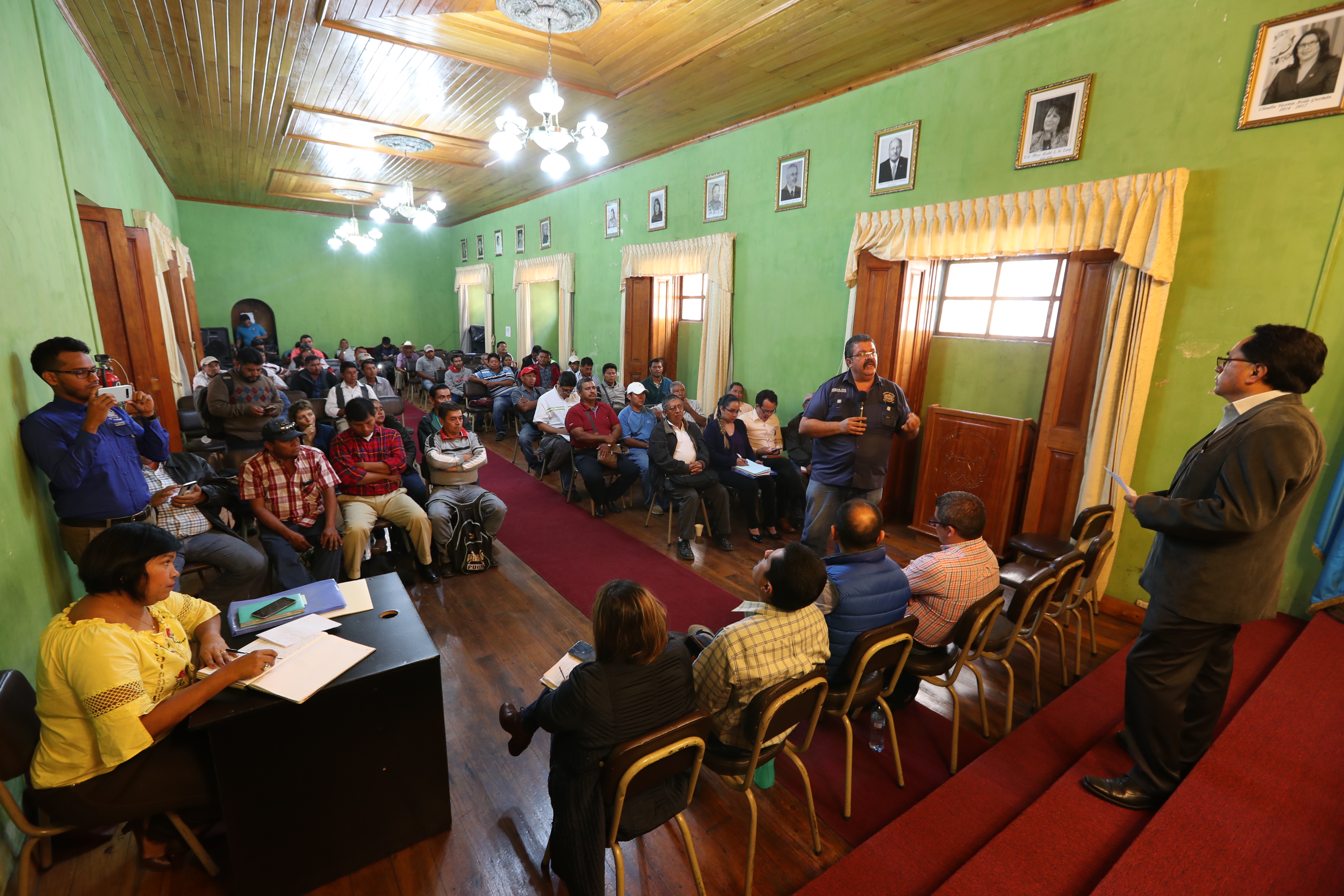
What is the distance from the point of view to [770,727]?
1.82 m

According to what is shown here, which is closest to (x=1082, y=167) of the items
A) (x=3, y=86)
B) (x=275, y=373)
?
(x=3, y=86)

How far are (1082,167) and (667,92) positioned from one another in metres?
3.38

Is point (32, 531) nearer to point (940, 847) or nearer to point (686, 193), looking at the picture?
point (940, 847)

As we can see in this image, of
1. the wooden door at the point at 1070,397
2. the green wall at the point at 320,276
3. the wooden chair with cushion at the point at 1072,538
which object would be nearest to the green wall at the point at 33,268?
the wooden chair with cushion at the point at 1072,538

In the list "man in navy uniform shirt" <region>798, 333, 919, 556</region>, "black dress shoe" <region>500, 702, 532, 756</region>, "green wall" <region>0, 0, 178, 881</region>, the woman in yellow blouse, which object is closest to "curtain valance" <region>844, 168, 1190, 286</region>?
"man in navy uniform shirt" <region>798, 333, 919, 556</region>

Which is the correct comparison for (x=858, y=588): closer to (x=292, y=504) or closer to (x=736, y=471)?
(x=736, y=471)

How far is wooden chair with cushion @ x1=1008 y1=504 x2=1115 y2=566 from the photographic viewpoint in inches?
128

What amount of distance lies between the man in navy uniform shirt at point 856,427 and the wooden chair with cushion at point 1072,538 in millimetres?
926

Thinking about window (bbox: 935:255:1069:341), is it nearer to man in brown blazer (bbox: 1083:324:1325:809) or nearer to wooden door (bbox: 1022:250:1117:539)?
wooden door (bbox: 1022:250:1117:539)

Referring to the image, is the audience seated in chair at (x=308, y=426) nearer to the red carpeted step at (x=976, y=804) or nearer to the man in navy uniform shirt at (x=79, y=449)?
the man in navy uniform shirt at (x=79, y=449)

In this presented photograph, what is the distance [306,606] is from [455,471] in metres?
2.29

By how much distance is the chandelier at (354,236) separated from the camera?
35.6 feet

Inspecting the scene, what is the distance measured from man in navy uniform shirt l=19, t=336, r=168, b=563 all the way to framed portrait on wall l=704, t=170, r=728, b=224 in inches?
215

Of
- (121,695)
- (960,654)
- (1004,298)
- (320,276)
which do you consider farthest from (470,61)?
(320,276)
